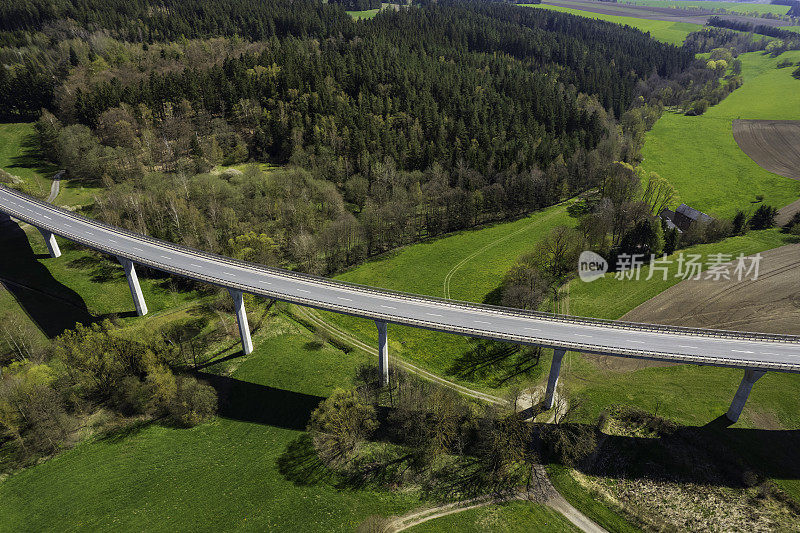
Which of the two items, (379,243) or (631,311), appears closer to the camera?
(631,311)

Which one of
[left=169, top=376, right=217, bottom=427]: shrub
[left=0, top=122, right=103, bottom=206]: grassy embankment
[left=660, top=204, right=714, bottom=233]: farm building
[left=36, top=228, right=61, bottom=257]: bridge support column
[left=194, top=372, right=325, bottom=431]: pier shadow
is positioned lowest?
[left=194, top=372, right=325, bottom=431]: pier shadow

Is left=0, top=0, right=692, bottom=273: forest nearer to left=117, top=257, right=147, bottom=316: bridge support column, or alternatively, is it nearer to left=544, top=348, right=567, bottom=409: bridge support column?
left=117, top=257, right=147, bottom=316: bridge support column

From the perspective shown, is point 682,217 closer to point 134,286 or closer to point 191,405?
point 191,405

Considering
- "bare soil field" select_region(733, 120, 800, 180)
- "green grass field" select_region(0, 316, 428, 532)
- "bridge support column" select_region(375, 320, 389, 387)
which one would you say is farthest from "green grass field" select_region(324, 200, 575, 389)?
"bare soil field" select_region(733, 120, 800, 180)

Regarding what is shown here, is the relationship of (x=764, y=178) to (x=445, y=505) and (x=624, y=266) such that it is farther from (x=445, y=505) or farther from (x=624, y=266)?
(x=445, y=505)

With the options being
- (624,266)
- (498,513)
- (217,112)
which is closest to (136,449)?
(498,513)

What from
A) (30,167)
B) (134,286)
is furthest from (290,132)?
(30,167)
